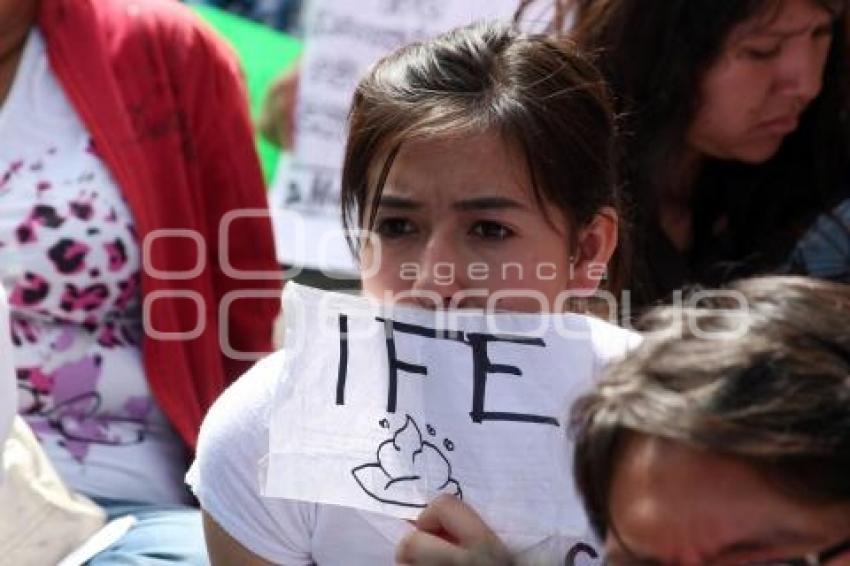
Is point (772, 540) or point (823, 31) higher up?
point (823, 31)

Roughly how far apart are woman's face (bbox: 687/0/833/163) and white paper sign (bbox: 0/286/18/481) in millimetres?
1186

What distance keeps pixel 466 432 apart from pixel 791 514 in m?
0.57

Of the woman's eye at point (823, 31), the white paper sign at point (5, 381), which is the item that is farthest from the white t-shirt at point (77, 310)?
the woman's eye at point (823, 31)

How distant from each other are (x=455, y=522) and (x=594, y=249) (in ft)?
1.90

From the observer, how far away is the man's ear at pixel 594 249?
7.64 ft

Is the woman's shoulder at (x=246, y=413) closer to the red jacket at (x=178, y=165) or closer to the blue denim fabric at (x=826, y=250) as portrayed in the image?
the red jacket at (x=178, y=165)

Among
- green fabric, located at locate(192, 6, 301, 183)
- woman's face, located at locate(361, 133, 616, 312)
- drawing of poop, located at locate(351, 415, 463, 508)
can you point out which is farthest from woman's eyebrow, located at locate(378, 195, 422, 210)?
green fabric, located at locate(192, 6, 301, 183)

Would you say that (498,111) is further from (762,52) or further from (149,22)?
(149,22)

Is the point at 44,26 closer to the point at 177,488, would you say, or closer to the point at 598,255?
the point at 177,488

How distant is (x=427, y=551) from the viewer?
182 centimetres

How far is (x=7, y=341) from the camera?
2352 millimetres

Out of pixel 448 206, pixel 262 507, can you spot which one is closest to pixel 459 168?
pixel 448 206

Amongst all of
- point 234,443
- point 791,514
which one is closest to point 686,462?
point 791,514

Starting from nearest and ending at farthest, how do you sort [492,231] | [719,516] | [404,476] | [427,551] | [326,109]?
[719,516] → [427,551] → [404,476] → [492,231] → [326,109]
